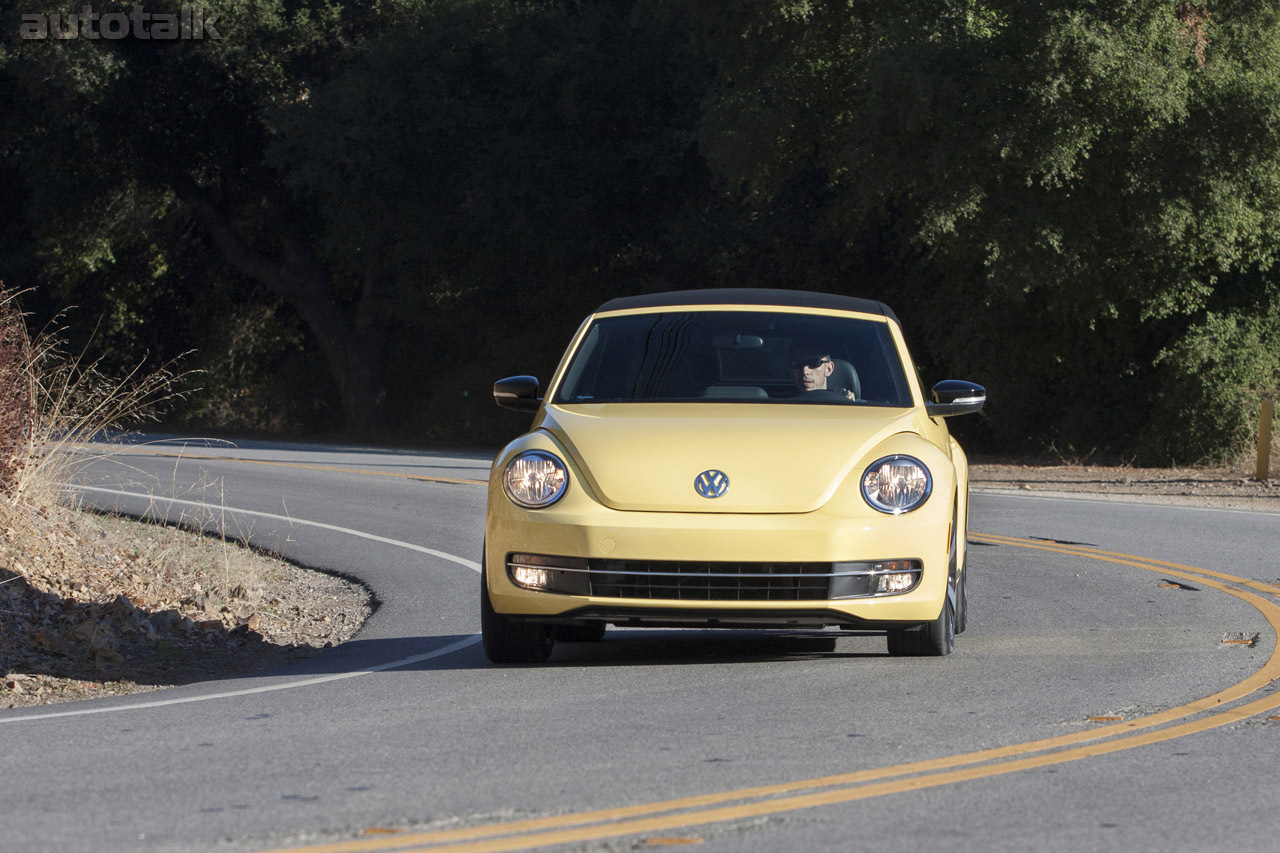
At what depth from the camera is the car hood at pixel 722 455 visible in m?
7.07

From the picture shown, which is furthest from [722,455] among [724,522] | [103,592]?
[103,592]

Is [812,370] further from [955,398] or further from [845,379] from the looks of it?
[955,398]

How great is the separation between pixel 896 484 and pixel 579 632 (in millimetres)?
2106

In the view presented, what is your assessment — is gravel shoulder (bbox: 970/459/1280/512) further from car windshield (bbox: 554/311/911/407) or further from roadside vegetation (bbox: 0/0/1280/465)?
car windshield (bbox: 554/311/911/407)

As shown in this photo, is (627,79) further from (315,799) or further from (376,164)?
(315,799)

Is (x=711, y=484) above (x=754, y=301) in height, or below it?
below

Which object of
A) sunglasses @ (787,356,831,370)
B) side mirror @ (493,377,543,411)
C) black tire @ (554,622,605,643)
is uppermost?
sunglasses @ (787,356,831,370)

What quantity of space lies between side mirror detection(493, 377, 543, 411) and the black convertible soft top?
59cm

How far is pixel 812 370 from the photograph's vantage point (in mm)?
8234

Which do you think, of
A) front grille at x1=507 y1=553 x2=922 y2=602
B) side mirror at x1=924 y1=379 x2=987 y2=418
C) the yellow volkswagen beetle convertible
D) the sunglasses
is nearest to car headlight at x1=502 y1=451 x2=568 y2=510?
the yellow volkswagen beetle convertible

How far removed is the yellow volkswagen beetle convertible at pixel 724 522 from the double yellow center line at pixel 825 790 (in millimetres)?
1303

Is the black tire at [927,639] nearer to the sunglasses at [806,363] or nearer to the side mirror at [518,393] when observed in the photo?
the sunglasses at [806,363]

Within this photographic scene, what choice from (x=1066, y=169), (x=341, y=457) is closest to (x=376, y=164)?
(x=341, y=457)

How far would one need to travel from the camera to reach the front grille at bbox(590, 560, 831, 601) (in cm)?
700
